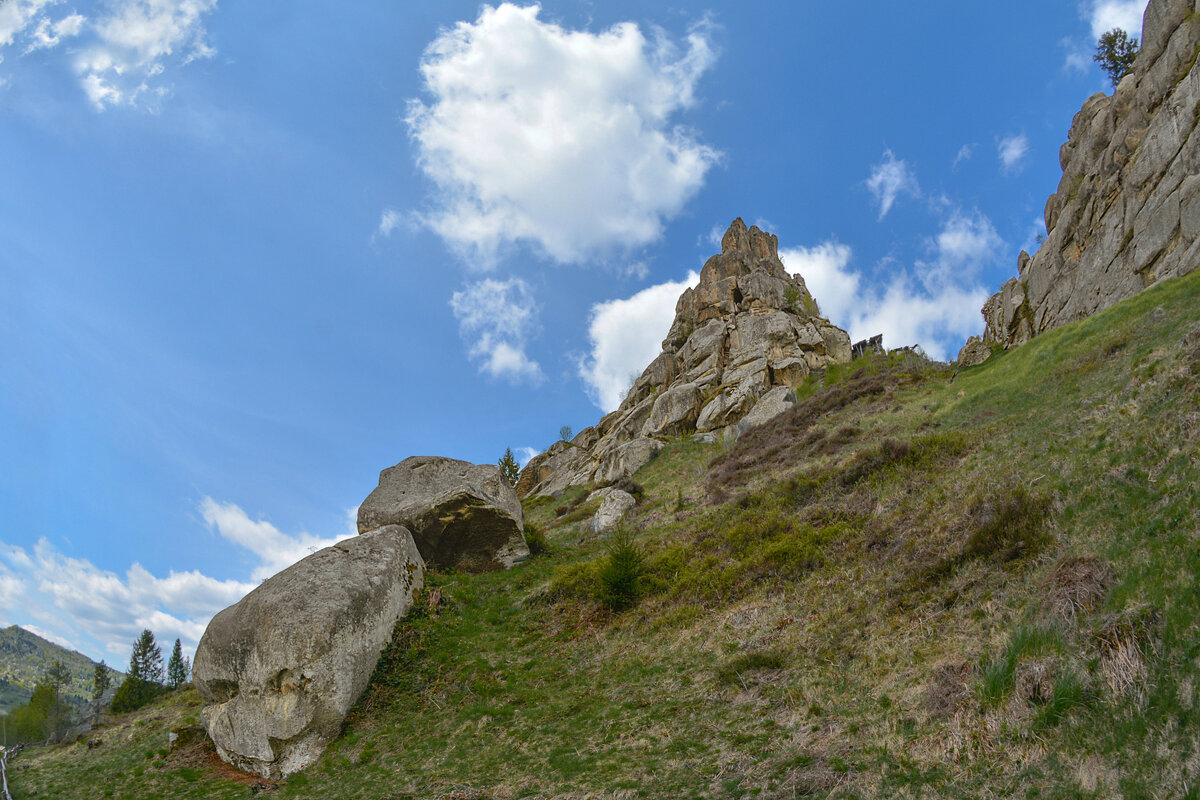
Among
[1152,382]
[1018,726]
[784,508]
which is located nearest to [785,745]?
[1018,726]

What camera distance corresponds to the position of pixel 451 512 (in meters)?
27.1

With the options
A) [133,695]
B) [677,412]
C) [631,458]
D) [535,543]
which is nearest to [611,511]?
[535,543]

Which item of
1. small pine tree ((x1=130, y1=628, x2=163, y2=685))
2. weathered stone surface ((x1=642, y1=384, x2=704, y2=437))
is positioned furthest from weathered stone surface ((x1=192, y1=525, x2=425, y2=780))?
small pine tree ((x1=130, y1=628, x2=163, y2=685))

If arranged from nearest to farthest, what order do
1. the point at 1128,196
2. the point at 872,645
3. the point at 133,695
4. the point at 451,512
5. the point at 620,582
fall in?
1. the point at 872,645
2. the point at 620,582
3. the point at 451,512
4. the point at 1128,196
5. the point at 133,695

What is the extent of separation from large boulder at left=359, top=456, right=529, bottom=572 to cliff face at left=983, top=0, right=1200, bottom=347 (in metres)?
39.7

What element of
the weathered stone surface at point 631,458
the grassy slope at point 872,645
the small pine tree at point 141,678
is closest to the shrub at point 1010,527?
the grassy slope at point 872,645

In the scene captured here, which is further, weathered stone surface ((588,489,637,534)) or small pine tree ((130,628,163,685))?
small pine tree ((130,628,163,685))

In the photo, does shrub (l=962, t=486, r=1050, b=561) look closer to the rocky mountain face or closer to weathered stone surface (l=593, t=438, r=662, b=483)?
weathered stone surface (l=593, t=438, r=662, b=483)

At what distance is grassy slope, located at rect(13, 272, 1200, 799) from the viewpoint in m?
8.05

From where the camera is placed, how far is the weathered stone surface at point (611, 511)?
3638cm

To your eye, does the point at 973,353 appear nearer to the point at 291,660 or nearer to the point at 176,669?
the point at 291,660

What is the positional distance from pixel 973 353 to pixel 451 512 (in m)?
54.4

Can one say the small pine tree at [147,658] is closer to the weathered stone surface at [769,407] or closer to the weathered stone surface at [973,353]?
the weathered stone surface at [769,407]

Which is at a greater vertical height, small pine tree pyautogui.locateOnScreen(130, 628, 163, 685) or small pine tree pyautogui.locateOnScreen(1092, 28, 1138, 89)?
small pine tree pyautogui.locateOnScreen(1092, 28, 1138, 89)
